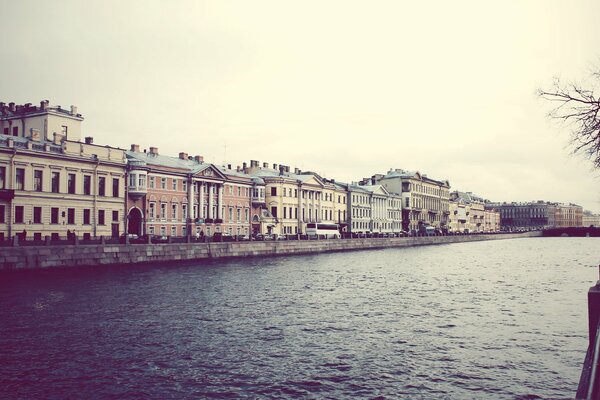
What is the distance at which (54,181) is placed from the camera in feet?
174

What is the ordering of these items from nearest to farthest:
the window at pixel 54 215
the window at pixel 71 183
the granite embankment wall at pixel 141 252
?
the granite embankment wall at pixel 141 252, the window at pixel 54 215, the window at pixel 71 183

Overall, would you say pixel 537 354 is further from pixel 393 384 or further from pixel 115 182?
pixel 115 182

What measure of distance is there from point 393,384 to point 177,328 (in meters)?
9.52

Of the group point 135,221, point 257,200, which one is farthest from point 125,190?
point 257,200

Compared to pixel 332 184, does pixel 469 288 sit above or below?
below

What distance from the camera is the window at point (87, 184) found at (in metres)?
56.2

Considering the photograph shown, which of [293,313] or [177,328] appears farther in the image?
[293,313]

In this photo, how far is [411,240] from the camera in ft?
347

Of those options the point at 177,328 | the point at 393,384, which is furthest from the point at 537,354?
the point at 177,328

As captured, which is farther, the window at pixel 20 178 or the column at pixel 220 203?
the column at pixel 220 203

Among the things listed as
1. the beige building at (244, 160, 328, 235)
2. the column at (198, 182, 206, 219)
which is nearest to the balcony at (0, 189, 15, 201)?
the column at (198, 182, 206, 219)

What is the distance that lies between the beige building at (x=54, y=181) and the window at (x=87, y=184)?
10 cm

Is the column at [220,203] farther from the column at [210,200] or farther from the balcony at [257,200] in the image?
the balcony at [257,200]

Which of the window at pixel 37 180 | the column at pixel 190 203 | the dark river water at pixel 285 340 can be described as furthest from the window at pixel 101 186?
the dark river water at pixel 285 340
